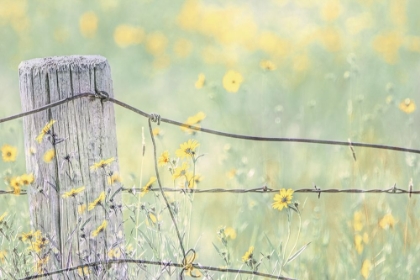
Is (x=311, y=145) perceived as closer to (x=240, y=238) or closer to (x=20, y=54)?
(x=240, y=238)

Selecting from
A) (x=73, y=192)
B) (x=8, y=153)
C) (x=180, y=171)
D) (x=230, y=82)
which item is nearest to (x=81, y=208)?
(x=73, y=192)

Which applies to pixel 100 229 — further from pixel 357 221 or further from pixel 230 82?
pixel 230 82

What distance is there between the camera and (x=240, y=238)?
345 cm

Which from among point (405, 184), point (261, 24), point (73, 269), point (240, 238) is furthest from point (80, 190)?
point (261, 24)

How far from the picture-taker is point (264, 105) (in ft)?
15.5

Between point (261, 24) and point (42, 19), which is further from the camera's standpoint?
point (42, 19)

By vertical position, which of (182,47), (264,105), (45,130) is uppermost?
(182,47)

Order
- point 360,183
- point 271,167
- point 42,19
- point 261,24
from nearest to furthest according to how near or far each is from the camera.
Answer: point 360,183, point 271,167, point 261,24, point 42,19

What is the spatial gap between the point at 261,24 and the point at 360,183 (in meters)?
3.23

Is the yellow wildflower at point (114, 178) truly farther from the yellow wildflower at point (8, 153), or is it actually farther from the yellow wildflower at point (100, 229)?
the yellow wildflower at point (8, 153)

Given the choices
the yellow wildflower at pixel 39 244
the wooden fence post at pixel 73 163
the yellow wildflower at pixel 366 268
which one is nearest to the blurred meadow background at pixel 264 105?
the yellow wildflower at pixel 366 268

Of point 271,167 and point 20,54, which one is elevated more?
point 20,54

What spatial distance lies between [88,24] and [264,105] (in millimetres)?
2320

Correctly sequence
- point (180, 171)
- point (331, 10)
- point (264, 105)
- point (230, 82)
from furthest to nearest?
point (331, 10)
point (264, 105)
point (230, 82)
point (180, 171)
